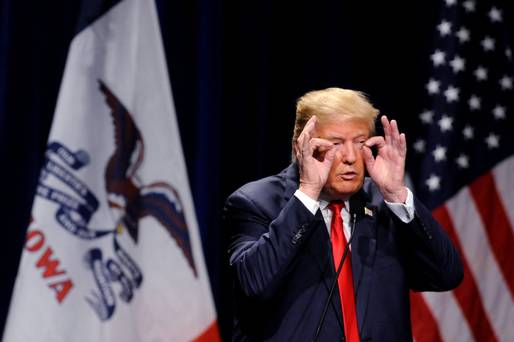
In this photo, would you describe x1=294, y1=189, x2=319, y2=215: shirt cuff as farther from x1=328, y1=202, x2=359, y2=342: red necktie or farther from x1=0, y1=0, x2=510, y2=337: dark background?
x1=0, y1=0, x2=510, y2=337: dark background

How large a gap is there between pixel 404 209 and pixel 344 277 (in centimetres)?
21

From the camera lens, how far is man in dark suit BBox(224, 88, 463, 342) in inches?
64.0

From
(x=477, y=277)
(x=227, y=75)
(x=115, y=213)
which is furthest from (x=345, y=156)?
(x=477, y=277)

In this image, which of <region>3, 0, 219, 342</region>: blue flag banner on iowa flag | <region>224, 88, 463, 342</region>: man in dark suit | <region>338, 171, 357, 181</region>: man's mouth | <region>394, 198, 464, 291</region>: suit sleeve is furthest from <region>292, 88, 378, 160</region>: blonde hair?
<region>3, 0, 219, 342</region>: blue flag banner on iowa flag

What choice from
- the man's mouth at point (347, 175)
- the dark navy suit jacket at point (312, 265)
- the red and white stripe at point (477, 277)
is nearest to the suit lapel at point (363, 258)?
the dark navy suit jacket at point (312, 265)

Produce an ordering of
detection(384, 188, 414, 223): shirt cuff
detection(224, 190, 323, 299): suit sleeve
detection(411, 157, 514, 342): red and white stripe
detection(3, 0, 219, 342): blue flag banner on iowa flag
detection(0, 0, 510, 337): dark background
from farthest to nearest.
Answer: detection(411, 157, 514, 342): red and white stripe < detection(0, 0, 510, 337): dark background < detection(3, 0, 219, 342): blue flag banner on iowa flag < detection(384, 188, 414, 223): shirt cuff < detection(224, 190, 323, 299): suit sleeve

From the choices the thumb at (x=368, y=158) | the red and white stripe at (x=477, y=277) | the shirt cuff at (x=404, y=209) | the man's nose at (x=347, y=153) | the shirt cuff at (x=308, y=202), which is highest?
the man's nose at (x=347, y=153)

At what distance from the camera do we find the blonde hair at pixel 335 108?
5.68ft

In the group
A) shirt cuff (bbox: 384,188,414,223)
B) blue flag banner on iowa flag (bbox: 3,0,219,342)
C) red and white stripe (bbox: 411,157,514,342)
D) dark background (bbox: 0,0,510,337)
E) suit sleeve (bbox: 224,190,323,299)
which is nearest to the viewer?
suit sleeve (bbox: 224,190,323,299)

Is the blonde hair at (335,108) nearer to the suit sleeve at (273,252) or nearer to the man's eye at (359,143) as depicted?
the man's eye at (359,143)

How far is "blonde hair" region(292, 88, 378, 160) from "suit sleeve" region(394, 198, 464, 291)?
0.78 feet

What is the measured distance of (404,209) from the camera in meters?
1.70

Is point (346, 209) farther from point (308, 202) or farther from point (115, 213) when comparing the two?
point (115, 213)

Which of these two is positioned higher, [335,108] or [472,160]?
[335,108]
